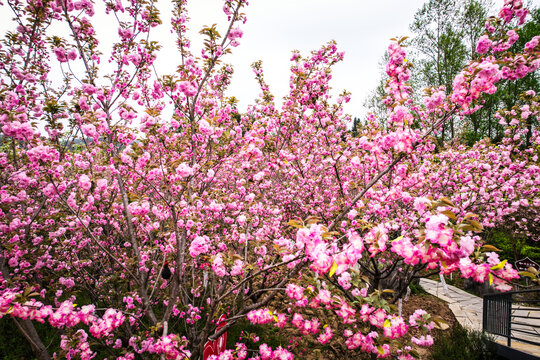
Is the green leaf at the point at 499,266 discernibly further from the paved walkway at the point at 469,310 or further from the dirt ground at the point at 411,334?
the paved walkway at the point at 469,310

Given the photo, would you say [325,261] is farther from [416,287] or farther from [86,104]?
[416,287]

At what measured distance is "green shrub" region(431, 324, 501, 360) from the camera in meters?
4.81

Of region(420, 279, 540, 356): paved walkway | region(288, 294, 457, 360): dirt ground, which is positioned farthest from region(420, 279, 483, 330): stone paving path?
region(288, 294, 457, 360): dirt ground

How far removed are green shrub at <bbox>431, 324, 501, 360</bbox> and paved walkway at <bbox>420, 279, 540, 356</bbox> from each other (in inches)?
20.4

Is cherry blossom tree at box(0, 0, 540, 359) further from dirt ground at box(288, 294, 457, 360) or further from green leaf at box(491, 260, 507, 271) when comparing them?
dirt ground at box(288, 294, 457, 360)

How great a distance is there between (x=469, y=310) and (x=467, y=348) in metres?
3.57

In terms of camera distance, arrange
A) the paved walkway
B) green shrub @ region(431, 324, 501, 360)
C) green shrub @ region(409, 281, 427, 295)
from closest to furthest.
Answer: green shrub @ region(431, 324, 501, 360), the paved walkway, green shrub @ region(409, 281, 427, 295)

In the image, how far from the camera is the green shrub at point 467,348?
4.81 metres

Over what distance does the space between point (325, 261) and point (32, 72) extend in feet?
16.7

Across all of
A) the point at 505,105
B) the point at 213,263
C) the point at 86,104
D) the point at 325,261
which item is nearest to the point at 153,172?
the point at 86,104

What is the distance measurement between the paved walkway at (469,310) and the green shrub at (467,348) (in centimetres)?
52

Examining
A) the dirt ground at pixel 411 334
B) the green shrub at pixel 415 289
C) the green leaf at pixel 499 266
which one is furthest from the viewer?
the green shrub at pixel 415 289

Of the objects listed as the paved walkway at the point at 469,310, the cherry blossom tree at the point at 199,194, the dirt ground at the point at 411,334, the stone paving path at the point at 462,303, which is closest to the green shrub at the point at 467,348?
the dirt ground at the point at 411,334

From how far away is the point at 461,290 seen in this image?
9.31 metres
